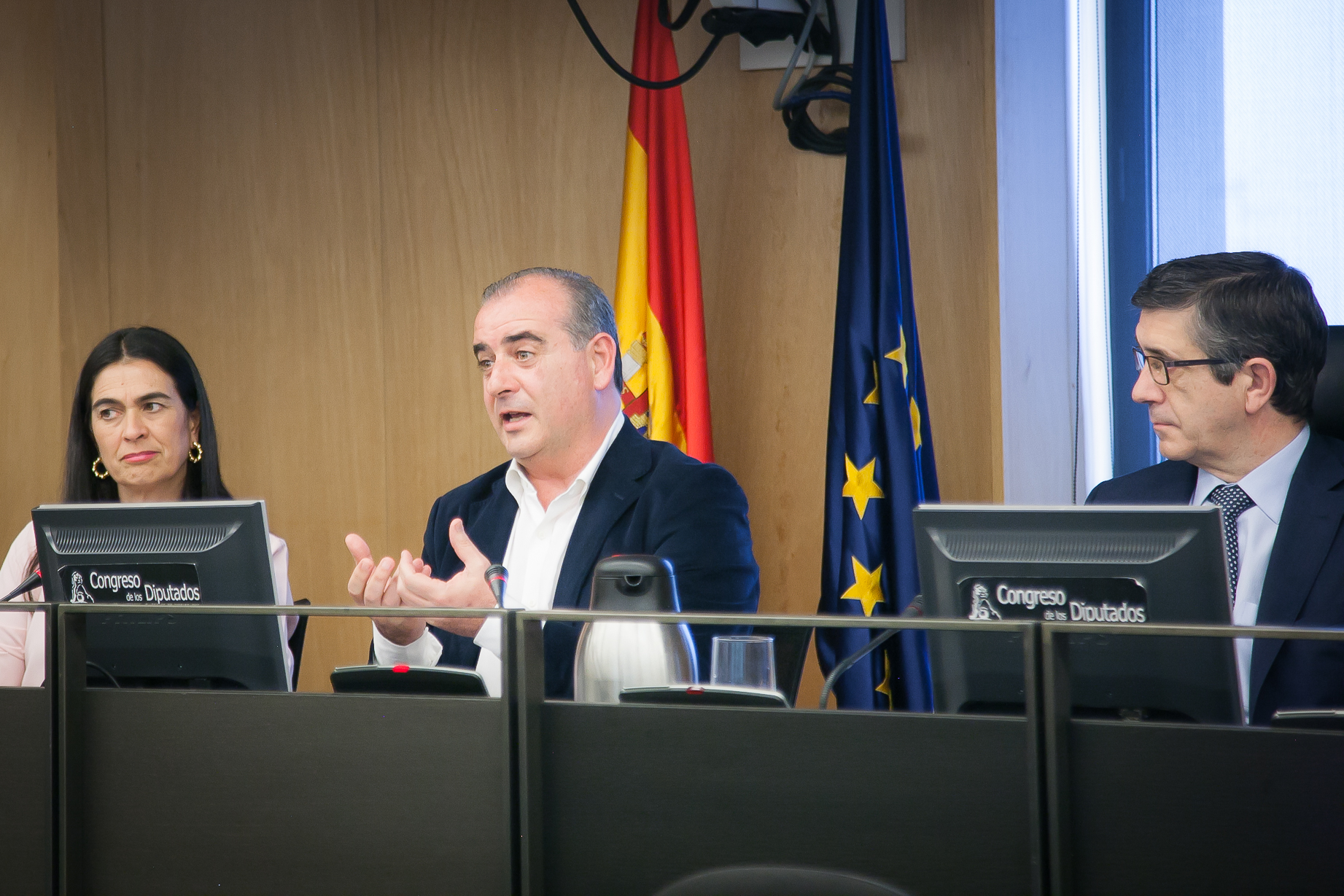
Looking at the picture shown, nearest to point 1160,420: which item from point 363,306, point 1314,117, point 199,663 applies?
point 1314,117

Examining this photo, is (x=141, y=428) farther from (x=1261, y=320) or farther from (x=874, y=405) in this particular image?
(x=1261, y=320)

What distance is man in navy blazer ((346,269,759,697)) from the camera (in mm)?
1911

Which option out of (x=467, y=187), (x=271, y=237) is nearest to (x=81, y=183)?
(x=271, y=237)

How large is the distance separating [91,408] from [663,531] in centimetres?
122

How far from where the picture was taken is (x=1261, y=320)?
5.91ft

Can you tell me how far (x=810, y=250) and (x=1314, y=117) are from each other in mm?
1293

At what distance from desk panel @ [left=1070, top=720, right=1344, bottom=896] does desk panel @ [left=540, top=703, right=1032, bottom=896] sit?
54mm

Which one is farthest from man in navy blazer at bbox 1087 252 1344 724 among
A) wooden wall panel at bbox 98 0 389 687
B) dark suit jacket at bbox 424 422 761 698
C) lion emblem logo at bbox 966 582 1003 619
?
wooden wall panel at bbox 98 0 389 687

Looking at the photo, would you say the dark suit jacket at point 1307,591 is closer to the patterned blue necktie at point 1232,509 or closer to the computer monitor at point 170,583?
the patterned blue necktie at point 1232,509

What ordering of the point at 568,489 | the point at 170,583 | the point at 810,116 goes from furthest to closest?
1. the point at 810,116
2. the point at 568,489
3. the point at 170,583

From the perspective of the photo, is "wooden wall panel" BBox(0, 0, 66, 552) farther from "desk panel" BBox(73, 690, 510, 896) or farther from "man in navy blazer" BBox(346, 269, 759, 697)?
"desk panel" BBox(73, 690, 510, 896)

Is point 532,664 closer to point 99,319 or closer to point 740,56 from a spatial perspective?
point 740,56

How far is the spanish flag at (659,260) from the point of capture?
3.00 m

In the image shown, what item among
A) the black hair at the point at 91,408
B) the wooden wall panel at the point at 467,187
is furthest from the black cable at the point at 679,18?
the black hair at the point at 91,408
